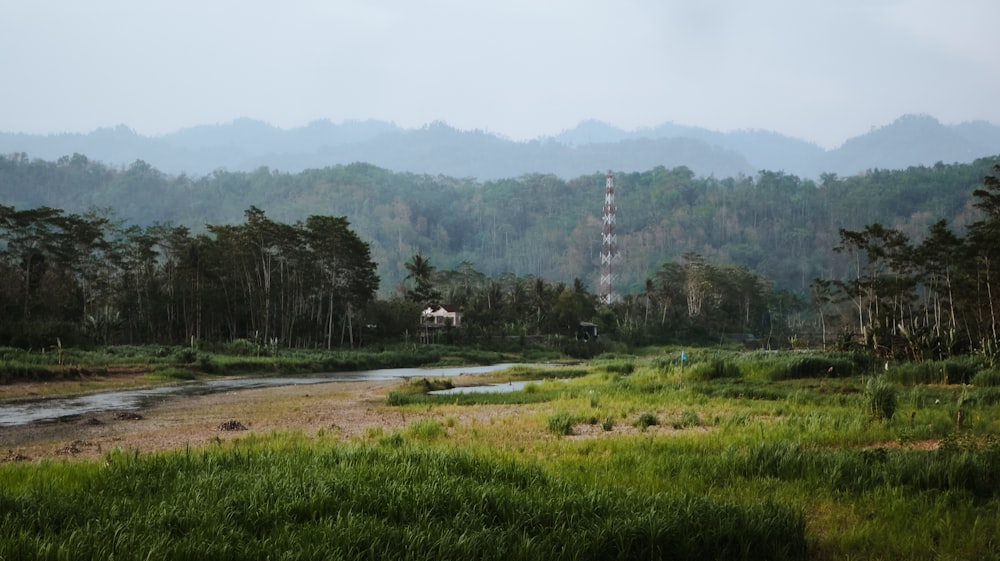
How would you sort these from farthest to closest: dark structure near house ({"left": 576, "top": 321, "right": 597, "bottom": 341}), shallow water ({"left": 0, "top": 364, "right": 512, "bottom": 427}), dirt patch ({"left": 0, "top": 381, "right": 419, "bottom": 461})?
dark structure near house ({"left": 576, "top": 321, "right": 597, "bottom": 341})
shallow water ({"left": 0, "top": 364, "right": 512, "bottom": 427})
dirt patch ({"left": 0, "top": 381, "right": 419, "bottom": 461})

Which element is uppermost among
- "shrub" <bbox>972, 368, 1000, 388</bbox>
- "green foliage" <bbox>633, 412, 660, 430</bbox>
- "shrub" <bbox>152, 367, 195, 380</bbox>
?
"shrub" <bbox>972, 368, 1000, 388</bbox>

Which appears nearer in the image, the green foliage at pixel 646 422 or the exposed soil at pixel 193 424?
the exposed soil at pixel 193 424

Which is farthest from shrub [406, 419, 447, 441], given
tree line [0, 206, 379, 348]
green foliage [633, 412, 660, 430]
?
tree line [0, 206, 379, 348]

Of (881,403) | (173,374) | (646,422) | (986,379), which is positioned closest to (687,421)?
(646,422)

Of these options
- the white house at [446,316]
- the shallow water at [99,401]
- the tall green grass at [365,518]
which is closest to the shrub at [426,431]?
the tall green grass at [365,518]

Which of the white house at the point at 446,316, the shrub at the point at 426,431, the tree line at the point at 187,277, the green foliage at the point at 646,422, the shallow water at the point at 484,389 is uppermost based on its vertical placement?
the tree line at the point at 187,277

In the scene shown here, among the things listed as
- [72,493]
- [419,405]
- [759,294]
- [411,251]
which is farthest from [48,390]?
[411,251]

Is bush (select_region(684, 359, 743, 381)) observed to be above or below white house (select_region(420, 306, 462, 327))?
below

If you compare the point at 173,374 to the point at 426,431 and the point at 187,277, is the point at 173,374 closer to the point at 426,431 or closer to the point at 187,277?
the point at 187,277

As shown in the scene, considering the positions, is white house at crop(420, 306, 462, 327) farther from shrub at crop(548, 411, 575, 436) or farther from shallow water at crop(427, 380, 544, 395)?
shrub at crop(548, 411, 575, 436)

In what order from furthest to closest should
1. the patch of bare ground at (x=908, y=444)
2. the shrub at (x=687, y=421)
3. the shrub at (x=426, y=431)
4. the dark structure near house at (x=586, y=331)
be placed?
1. the dark structure near house at (x=586, y=331)
2. the shrub at (x=687, y=421)
3. the shrub at (x=426, y=431)
4. the patch of bare ground at (x=908, y=444)

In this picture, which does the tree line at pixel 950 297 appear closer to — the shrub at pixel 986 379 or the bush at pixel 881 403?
the shrub at pixel 986 379

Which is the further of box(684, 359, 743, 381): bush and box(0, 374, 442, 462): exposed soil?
box(684, 359, 743, 381): bush

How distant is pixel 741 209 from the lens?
19975 cm
